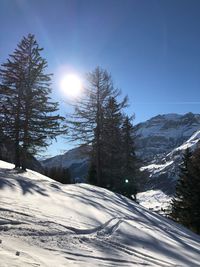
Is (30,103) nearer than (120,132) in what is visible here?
Yes

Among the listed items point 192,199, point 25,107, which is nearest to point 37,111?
point 25,107

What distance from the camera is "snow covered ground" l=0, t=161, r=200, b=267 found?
6.98 metres

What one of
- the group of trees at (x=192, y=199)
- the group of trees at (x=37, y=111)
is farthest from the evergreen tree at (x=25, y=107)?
the group of trees at (x=192, y=199)

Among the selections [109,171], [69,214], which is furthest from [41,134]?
[69,214]

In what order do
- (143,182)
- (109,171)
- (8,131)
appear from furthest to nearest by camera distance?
(143,182), (109,171), (8,131)

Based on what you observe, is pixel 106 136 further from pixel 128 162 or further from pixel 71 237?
pixel 71 237

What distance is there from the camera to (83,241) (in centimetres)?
856

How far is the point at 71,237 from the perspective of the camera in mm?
8547

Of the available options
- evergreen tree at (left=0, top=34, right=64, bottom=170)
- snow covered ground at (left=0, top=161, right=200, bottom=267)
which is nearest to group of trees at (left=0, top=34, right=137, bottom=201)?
evergreen tree at (left=0, top=34, right=64, bottom=170)

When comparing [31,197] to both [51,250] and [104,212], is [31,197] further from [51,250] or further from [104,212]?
[51,250]

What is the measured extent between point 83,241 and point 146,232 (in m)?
3.70

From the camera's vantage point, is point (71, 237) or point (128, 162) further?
point (128, 162)

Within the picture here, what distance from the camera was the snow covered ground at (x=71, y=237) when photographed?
22.9 feet

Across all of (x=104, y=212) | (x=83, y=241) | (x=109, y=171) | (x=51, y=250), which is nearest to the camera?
(x=51, y=250)
